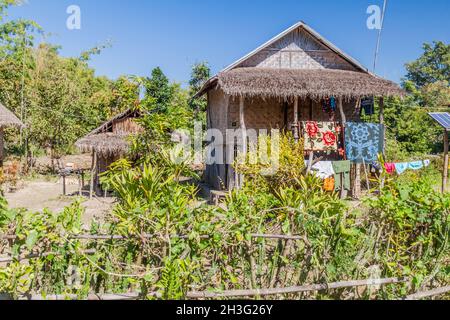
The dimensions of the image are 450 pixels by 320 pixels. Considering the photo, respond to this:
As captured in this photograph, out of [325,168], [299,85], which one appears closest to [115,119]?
[299,85]

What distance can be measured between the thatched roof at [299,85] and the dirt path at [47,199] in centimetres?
482

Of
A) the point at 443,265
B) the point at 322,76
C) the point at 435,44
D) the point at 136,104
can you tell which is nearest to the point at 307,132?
the point at 322,76

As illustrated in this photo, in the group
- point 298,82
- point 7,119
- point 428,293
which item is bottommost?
point 428,293

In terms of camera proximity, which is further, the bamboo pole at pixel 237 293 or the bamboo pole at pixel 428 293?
the bamboo pole at pixel 428 293

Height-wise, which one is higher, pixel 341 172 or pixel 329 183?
pixel 341 172

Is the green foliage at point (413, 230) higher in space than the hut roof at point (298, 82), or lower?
lower

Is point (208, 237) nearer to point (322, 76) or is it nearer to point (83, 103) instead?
point (322, 76)

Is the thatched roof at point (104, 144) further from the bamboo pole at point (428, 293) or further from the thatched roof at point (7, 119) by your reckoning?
the bamboo pole at point (428, 293)

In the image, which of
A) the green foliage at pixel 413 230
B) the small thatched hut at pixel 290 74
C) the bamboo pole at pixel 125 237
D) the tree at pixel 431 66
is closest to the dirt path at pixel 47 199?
the small thatched hut at pixel 290 74

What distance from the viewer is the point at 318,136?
11234 mm

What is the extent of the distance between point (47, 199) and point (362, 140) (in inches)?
406

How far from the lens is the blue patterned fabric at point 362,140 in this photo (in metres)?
11.3

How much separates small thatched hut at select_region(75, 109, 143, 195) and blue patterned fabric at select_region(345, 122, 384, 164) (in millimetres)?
6749

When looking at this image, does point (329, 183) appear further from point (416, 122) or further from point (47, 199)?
point (416, 122)
